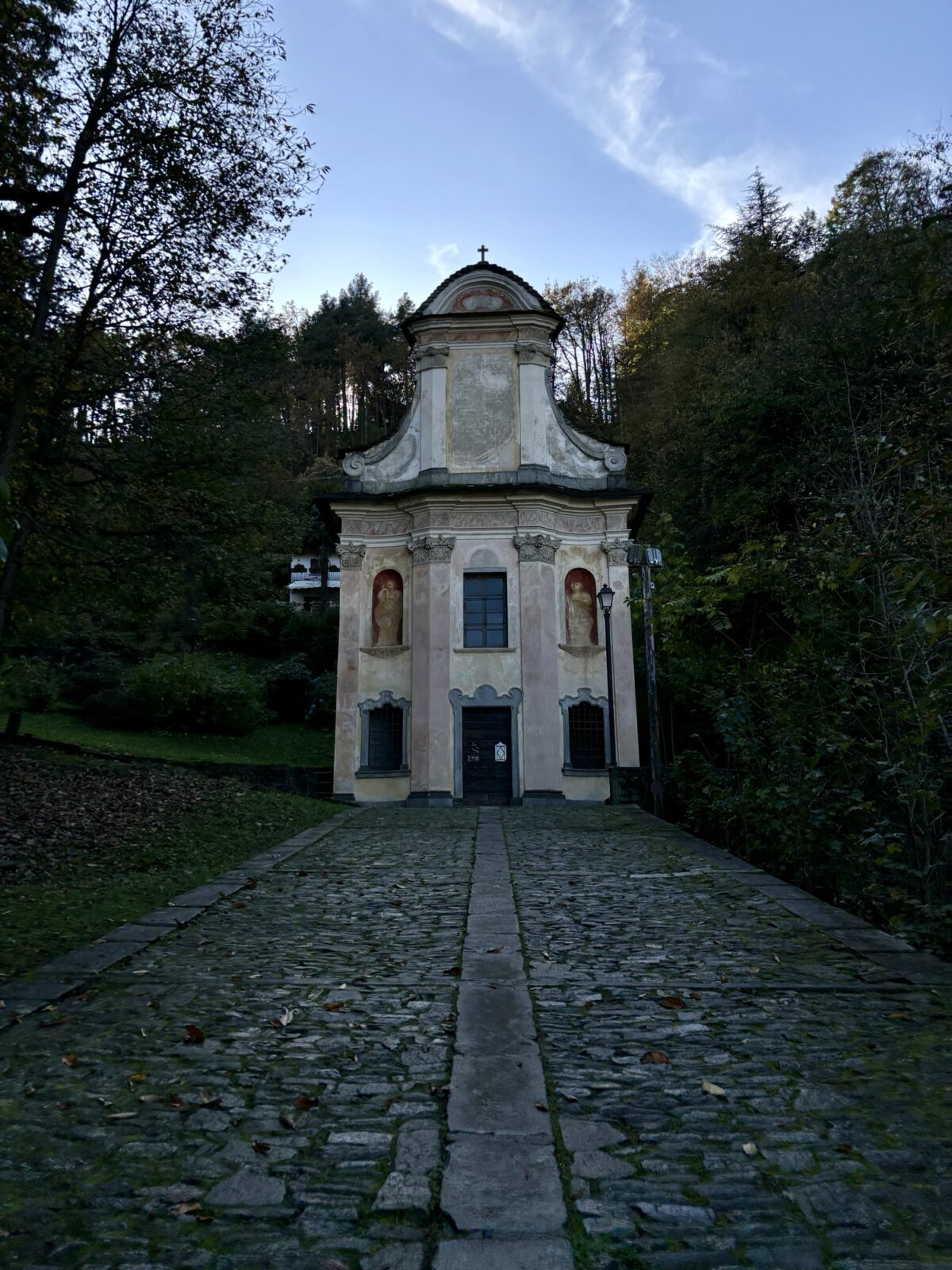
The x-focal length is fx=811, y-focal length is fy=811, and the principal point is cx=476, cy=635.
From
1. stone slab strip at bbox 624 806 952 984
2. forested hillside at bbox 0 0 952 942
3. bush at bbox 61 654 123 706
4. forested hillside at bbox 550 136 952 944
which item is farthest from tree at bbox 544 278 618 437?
stone slab strip at bbox 624 806 952 984

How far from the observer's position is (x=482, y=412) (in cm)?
2308

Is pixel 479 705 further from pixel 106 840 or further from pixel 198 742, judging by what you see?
pixel 106 840

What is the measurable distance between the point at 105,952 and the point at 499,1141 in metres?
3.38

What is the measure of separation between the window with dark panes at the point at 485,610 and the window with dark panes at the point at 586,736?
2.74 m

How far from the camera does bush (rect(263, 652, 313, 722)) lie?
34531mm

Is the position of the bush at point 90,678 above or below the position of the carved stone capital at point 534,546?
below

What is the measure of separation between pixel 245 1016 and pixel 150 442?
11.4m

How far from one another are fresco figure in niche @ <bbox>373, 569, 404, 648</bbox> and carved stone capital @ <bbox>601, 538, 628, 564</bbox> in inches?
228

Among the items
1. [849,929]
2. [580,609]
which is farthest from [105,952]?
[580,609]

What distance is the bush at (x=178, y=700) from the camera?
28.7 m

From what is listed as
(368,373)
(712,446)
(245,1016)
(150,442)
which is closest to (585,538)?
(712,446)

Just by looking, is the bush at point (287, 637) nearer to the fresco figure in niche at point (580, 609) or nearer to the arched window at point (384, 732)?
the arched window at point (384, 732)

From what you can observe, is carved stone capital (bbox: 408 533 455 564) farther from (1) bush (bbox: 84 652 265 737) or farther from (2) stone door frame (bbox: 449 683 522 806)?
(1) bush (bbox: 84 652 265 737)

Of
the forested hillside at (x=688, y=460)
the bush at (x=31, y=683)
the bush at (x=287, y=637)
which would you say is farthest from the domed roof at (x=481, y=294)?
the bush at (x=287, y=637)
